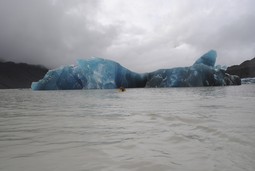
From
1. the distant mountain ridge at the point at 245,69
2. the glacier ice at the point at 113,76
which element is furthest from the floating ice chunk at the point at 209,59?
the distant mountain ridge at the point at 245,69

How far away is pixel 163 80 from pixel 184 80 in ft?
14.4

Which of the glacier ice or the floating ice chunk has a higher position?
the floating ice chunk

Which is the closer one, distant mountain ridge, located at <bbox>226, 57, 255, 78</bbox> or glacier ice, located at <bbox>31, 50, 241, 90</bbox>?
glacier ice, located at <bbox>31, 50, 241, 90</bbox>

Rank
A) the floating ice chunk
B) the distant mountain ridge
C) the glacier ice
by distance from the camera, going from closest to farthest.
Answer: the glacier ice
the floating ice chunk
the distant mountain ridge

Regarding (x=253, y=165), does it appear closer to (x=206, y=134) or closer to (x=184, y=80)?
(x=206, y=134)

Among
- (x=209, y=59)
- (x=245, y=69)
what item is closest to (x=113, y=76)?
(x=209, y=59)

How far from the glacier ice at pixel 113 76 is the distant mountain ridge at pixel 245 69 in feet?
334

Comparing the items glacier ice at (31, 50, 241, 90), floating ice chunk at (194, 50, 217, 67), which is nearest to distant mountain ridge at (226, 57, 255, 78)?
glacier ice at (31, 50, 241, 90)

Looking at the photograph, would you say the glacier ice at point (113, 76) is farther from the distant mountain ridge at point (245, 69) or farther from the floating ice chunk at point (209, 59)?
the distant mountain ridge at point (245, 69)

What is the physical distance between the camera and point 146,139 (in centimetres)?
387

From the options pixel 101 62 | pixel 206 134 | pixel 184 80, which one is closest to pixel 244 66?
pixel 184 80

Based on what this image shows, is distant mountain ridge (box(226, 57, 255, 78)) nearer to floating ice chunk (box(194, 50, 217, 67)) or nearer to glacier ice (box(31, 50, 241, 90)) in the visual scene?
glacier ice (box(31, 50, 241, 90))

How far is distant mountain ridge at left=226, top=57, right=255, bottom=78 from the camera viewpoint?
142m

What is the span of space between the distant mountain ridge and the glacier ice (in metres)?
102
